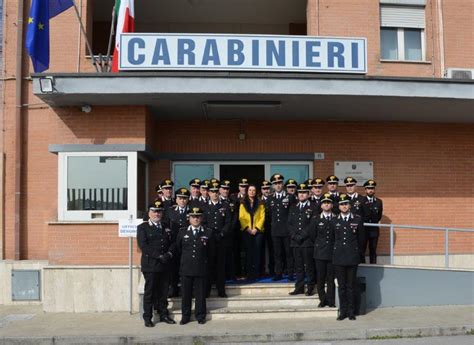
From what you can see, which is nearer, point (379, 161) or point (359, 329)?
point (359, 329)

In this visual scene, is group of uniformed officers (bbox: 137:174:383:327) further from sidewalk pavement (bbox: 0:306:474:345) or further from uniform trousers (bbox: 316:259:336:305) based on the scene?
sidewalk pavement (bbox: 0:306:474:345)

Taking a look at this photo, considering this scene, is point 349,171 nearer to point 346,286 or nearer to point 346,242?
point 346,242

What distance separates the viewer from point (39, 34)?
403 inches

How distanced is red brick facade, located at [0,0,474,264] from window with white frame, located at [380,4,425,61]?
0.34 metres

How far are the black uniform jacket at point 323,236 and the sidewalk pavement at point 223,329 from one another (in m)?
1.04

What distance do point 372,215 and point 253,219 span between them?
2421 mm

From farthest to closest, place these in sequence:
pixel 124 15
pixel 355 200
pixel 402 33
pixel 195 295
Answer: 1. pixel 402 33
2. pixel 124 15
3. pixel 355 200
4. pixel 195 295

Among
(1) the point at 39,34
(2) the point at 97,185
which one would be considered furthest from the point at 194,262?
(1) the point at 39,34

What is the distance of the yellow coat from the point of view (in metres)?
9.91

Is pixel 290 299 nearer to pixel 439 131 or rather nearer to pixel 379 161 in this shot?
pixel 379 161

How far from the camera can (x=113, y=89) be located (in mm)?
9156

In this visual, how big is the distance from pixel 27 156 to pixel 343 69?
21.8 feet

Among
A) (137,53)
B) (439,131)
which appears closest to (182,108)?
(137,53)

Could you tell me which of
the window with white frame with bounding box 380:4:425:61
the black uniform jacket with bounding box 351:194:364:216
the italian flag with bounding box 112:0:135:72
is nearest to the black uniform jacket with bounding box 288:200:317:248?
the black uniform jacket with bounding box 351:194:364:216
